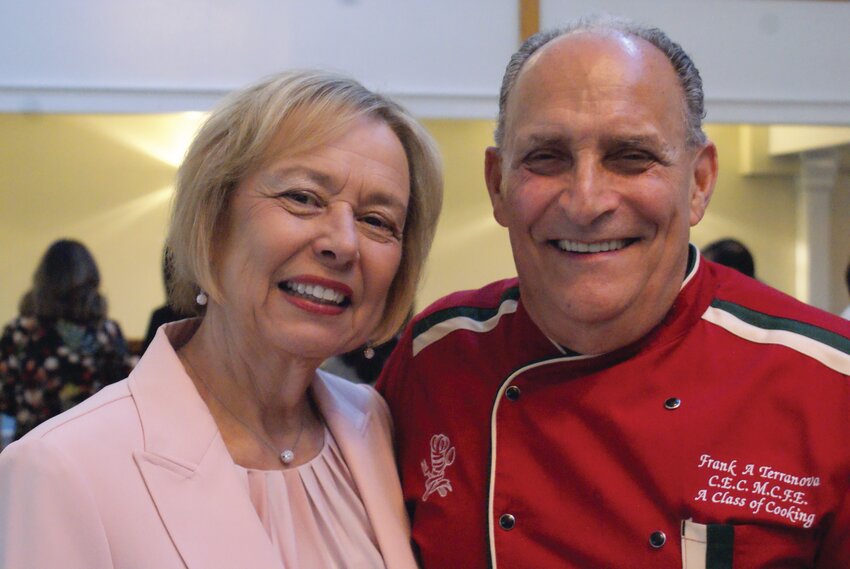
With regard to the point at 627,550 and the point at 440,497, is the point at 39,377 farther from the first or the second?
the point at 627,550

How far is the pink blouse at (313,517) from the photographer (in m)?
1.55

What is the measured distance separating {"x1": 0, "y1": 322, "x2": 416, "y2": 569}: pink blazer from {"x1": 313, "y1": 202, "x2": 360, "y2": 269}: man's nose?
12.5 inches

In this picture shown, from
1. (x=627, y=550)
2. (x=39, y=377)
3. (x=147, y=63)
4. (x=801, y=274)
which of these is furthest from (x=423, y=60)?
(x=801, y=274)

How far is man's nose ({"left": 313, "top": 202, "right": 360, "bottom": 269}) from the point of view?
5.14 feet

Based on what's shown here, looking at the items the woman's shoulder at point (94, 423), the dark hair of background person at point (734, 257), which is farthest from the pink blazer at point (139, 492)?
the dark hair of background person at point (734, 257)

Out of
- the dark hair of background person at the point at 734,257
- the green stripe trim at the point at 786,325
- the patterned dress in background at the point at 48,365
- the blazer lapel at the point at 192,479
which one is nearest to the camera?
the blazer lapel at the point at 192,479

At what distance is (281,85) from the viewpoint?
5.28ft

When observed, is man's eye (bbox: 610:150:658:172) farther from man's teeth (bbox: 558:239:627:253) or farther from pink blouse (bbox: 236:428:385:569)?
pink blouse (bbox: 236:428:385:569)

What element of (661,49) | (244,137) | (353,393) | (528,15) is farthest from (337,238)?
(528,15)

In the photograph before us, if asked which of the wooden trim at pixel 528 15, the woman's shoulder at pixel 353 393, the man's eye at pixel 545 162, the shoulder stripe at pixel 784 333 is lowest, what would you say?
the woman's shoulder at pixel 353 393

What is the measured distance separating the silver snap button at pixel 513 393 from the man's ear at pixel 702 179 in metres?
0.43

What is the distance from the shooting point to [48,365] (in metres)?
3.69

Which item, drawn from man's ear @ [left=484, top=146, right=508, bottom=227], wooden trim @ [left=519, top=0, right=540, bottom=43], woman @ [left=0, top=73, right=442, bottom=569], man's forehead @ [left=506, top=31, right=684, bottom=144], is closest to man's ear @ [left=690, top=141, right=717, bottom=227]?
man's forehead @ [left=506, top=31, right=684, bottom=144]

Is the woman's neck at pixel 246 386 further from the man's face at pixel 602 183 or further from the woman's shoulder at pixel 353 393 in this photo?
the man's face at pixel 602 183
